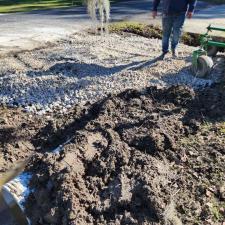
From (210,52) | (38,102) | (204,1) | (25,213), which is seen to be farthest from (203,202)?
(204,1)

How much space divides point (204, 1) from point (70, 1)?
6.01 m

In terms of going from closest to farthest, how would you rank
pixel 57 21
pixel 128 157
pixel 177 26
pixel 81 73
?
pixel 128 157, pixel 81 73, pixel 177 26, pixel 57 21

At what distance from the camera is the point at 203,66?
27.0 ft

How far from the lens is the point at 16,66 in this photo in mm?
9141

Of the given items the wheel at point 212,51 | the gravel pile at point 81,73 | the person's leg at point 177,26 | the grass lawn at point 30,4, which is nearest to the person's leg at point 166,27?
the person's leg at point 177,26

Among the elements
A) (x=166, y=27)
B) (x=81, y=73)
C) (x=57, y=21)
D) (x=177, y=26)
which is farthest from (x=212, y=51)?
(x=57, y=21)

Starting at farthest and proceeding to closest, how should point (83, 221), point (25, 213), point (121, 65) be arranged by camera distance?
point (121, 65) → point (25, 213) → point (83, 221)

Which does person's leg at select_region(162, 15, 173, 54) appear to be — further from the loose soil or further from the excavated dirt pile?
the excavated dirt pile

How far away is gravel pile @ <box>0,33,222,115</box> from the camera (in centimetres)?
776

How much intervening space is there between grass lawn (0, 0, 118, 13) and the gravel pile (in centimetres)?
837

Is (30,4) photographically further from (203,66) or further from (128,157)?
(128,157)

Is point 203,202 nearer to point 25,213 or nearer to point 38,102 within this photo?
point 25,213

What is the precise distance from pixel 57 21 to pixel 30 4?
636cm

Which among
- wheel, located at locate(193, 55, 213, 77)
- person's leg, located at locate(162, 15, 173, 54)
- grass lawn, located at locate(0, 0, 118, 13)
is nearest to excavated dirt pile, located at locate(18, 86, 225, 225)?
wheel, located at locate(193, 55, 213, 77)
